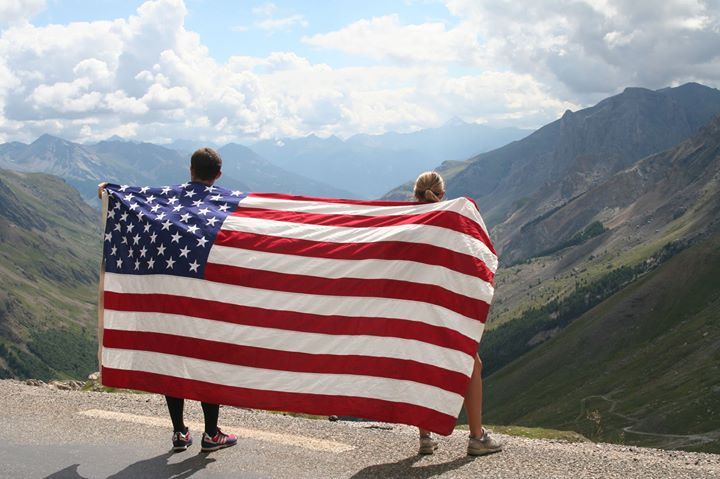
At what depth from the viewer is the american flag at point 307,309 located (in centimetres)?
1111

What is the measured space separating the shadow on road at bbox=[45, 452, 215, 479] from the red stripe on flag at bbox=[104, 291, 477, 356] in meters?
2.59

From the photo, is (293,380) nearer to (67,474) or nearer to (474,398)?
(474,398)

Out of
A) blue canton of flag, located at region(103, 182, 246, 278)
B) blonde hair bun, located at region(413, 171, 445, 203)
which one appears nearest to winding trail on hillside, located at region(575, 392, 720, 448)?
→ blonde hair bun, located at region(413, 171, 445, 203)

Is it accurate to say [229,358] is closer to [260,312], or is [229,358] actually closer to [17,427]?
[260,312]

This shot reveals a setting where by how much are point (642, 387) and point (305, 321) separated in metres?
157

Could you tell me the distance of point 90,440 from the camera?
525 inches

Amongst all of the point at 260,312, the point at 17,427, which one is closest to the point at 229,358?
the point at 260,312

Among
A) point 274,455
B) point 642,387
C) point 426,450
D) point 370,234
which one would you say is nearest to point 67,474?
point 274,455

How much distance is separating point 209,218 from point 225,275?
1.30 meters

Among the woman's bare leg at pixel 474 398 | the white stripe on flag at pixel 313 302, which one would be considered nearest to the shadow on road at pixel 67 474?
the white stripe on flag at pixel 313 302

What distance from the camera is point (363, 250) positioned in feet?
38.5

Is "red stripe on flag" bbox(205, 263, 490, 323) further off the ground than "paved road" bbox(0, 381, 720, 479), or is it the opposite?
"red stripe on flag" bbox(205, 263, 490, 323)

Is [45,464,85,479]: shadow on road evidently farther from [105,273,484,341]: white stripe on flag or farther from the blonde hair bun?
the blonde hair bun

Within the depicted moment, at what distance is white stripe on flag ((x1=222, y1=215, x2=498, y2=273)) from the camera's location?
11562mm
